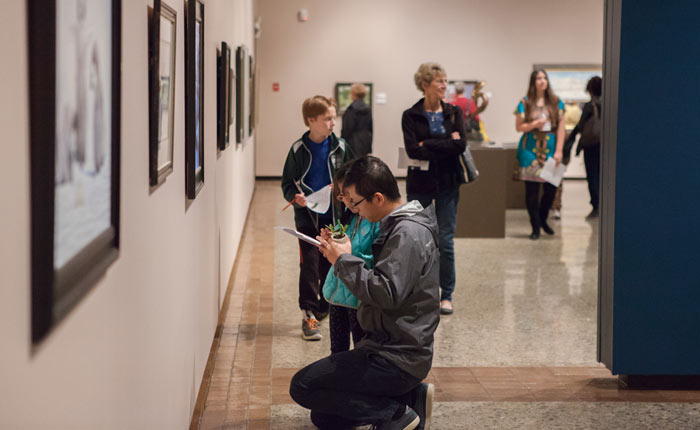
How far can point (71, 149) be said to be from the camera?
1.58 meters

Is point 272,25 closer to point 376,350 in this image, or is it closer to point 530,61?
point 530,61

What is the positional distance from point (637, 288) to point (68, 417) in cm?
377

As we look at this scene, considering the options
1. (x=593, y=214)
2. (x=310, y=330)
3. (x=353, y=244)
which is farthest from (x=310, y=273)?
(x=593, y=214)

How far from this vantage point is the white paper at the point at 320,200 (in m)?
5.50

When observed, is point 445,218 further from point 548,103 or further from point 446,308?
point 548,103

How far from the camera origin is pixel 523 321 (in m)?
6.53

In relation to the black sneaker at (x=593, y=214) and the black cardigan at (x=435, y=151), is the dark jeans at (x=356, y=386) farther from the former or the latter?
the black sneaker at (x=593, y=214)

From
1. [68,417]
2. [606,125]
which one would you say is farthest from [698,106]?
[68,417]

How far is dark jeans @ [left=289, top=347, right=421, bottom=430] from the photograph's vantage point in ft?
12.1

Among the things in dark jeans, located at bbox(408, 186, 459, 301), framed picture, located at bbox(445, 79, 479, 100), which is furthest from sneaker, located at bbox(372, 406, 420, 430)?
framed picture, located at bbox(445, 79, 479, 100)

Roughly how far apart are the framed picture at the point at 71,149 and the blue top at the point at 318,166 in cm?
379

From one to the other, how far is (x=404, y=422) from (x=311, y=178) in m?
2.44

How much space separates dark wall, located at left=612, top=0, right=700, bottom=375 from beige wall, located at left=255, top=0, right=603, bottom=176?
1467 centimetres

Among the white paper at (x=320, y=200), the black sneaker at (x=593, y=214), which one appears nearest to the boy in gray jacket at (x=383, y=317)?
the white paper at (x=320, y=200)
